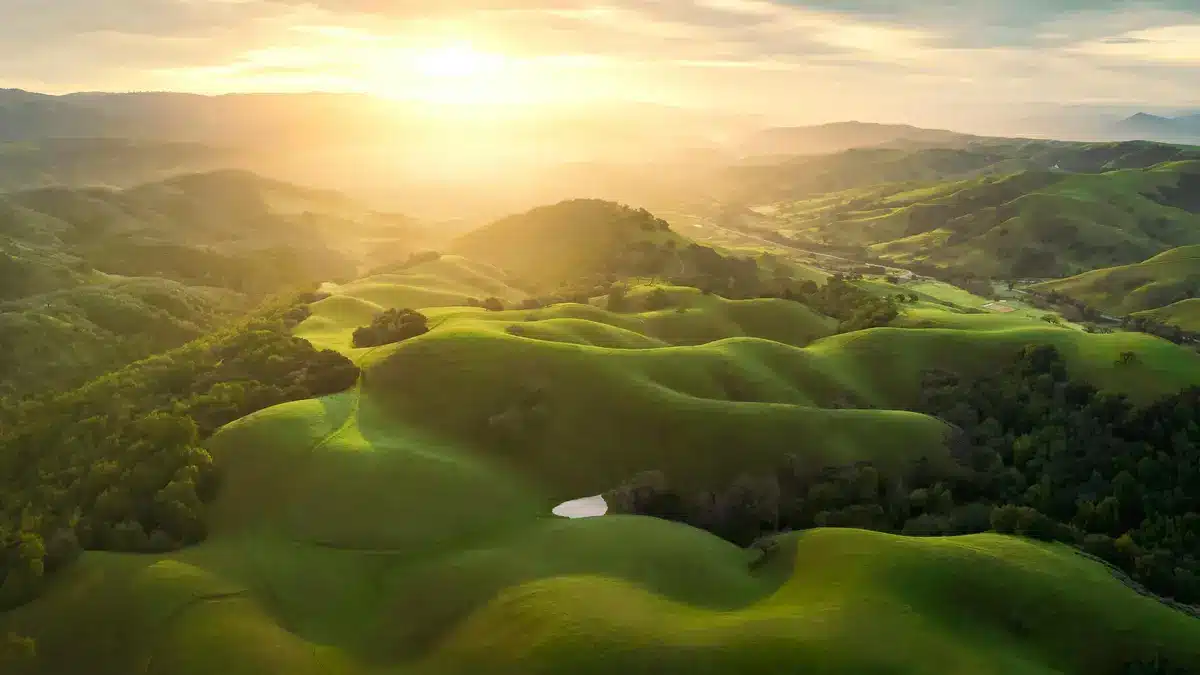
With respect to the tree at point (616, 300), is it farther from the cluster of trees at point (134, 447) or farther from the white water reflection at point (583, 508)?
the white water reflection at point (583, 508)

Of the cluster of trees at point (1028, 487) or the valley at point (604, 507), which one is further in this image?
the cluster of trees at point (1028, 487)

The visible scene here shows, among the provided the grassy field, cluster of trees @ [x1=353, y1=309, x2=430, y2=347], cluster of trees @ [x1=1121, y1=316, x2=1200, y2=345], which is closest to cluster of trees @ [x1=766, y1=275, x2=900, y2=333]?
the grassy field

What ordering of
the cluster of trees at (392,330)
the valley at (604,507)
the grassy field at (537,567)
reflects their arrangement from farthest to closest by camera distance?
the cluster of trees at (392,330) → the valley at (604,507) → the grassy field at (537,567)

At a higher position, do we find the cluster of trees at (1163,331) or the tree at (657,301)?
the tree at (657,301)

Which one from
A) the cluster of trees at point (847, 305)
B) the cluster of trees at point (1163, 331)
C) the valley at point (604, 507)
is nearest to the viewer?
the valley at point (604, 507)

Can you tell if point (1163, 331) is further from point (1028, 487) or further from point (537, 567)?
point (537, 567)

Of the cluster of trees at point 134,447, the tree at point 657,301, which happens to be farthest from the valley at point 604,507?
the tree at point 657,301

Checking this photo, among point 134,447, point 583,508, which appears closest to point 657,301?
point 583,508

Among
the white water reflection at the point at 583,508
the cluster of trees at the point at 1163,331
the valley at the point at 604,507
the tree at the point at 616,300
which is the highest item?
the tree at the point at 616,300
